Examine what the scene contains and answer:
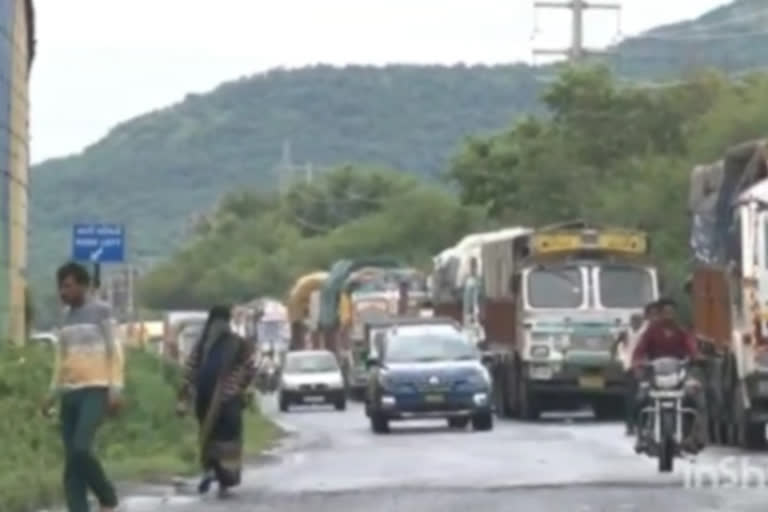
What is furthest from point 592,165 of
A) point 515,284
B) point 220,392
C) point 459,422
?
point 220,392

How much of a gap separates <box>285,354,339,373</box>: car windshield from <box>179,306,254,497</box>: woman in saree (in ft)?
145

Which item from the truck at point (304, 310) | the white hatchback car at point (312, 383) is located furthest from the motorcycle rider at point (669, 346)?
the truck at point (304, 310)

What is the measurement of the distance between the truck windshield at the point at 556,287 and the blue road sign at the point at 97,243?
10722 mm

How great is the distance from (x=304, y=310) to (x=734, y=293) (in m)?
71.0

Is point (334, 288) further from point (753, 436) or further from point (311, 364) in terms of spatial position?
point (753, 436)

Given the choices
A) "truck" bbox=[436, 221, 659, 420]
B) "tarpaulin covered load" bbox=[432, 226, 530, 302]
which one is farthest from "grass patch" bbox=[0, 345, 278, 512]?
"tarpaulin covered load" bbox=[432, 226, 530, 302]

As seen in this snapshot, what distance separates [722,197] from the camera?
124ft

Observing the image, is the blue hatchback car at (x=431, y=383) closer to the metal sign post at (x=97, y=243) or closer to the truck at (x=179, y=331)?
the metal sign post at (x=97, y=243)

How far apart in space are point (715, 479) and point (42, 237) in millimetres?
143577

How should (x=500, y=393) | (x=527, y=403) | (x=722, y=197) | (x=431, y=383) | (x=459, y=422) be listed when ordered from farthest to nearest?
(x=500, y=393) < (x=527, y=403) < (x=459, y=422) < (x=431, y=383) < (x=722, y=197)

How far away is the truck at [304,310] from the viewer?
99.6 m

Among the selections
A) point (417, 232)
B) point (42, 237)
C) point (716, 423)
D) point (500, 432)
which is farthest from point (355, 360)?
point (42, 237)

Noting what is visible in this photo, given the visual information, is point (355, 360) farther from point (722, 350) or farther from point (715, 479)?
point (715, 479)

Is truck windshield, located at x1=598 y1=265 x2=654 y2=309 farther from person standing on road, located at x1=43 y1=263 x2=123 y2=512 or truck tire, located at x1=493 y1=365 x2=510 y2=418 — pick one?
person standing on road, located at x1=43 y1=263 x2=123 y2=512
